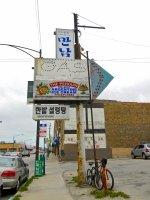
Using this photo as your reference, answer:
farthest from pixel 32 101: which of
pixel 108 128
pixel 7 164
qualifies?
pixel 108 128

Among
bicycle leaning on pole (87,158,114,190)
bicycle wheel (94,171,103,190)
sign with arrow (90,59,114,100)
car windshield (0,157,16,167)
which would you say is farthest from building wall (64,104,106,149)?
bicycle wheel (94,171,103,190)

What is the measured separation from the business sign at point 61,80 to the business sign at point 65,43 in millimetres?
374

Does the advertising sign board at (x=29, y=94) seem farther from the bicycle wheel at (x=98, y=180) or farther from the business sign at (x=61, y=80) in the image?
the bicycle wheel at (x=98, y=180)

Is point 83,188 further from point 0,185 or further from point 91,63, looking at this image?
point 91,63

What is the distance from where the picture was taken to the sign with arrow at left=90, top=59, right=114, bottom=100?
1118 cm

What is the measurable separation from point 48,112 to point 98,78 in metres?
2.79

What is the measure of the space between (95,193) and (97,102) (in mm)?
27475

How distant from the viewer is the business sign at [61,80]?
10.5 meters

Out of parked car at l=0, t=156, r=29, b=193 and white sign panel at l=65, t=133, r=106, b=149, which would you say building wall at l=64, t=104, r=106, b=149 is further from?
parked car at l=0, t=156, r=29, b=193

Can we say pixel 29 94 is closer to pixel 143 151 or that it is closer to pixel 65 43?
pixel 65 43

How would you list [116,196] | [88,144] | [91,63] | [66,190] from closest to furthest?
[116,196]
[66,190]
[91,63]
[88,144]

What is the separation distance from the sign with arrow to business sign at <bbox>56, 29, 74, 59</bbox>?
1.12 metres

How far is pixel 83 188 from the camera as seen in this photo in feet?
30.5

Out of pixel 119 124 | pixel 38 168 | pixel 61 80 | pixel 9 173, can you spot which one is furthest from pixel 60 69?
pixel 119 124
